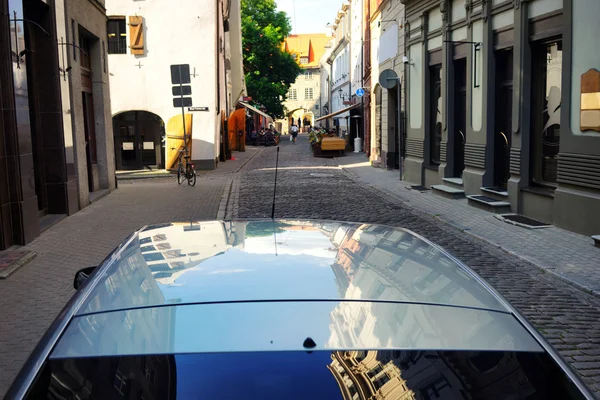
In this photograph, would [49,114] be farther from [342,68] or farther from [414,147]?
[342,68]

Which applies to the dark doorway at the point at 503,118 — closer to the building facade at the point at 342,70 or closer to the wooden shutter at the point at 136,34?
the wooden shutter at the point at 136,34

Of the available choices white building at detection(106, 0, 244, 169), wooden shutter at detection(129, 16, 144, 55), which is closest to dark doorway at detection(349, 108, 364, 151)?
white building at detection(106, 0, 244, 169)

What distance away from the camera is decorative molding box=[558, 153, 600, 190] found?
10.5m

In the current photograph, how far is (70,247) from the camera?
10586mm

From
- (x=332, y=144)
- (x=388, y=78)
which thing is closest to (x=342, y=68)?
(x=332, y=144)

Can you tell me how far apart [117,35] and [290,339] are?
28261mm

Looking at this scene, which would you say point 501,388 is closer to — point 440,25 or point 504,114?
point 504,114

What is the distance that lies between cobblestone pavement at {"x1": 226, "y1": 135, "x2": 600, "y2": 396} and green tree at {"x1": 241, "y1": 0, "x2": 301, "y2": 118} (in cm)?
4097

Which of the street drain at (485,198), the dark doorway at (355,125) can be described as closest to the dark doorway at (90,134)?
the street drain at (485,198)

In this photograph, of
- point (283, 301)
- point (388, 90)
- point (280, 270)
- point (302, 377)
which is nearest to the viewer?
point (302, 377)

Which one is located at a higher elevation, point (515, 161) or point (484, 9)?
point (484, 9)

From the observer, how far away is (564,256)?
30.3 feet

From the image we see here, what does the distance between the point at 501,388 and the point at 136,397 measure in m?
0.92

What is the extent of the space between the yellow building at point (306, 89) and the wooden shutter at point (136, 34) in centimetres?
8223
